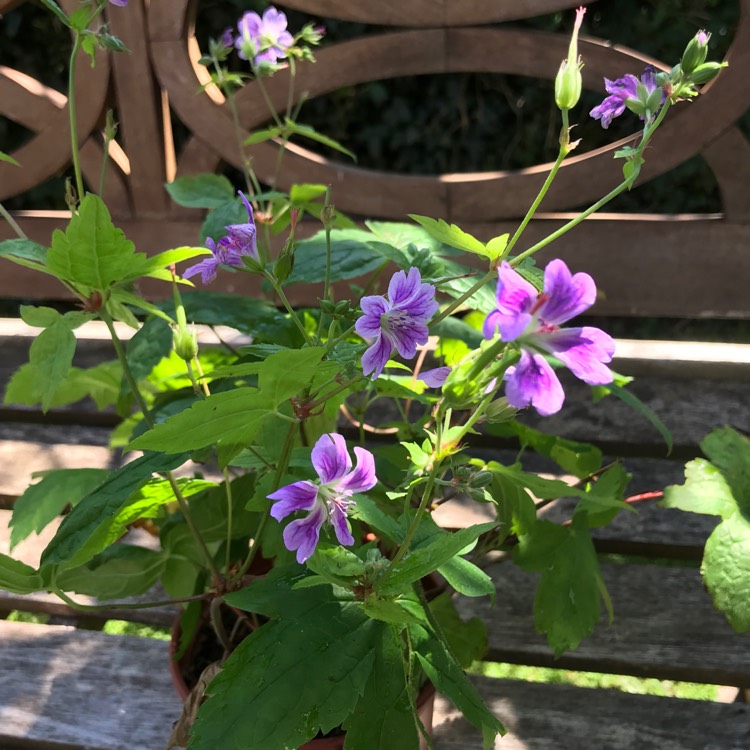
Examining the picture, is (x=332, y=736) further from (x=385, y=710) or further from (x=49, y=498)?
(x=49, y=498)

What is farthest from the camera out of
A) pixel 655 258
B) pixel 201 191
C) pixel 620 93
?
pixel 655 258

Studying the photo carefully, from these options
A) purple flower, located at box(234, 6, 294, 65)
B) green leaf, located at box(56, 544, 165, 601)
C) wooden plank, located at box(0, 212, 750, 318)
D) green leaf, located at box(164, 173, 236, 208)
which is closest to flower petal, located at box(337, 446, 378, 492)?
green leaf, located at box(56, 544, 165, 601)

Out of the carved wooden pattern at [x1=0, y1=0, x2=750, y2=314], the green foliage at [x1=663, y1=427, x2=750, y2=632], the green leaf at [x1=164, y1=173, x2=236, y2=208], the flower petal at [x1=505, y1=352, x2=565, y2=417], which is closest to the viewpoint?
the flower petal at [x1=505, y1=352, x2=565, y2=417]

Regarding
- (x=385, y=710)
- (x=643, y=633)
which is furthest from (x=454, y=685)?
(x=643, y=633)

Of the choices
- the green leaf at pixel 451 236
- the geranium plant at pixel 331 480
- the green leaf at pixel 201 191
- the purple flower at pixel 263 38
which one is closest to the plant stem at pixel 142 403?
the geranium plant at pixel 331 480

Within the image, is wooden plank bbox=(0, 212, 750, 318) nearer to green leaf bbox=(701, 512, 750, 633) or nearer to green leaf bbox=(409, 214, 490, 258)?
green leaf bbox=(701, 512, 750, 633)

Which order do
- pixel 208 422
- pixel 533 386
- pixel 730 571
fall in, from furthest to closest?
pixel 730 571 → pixel 208 422 → pixel 533 386
